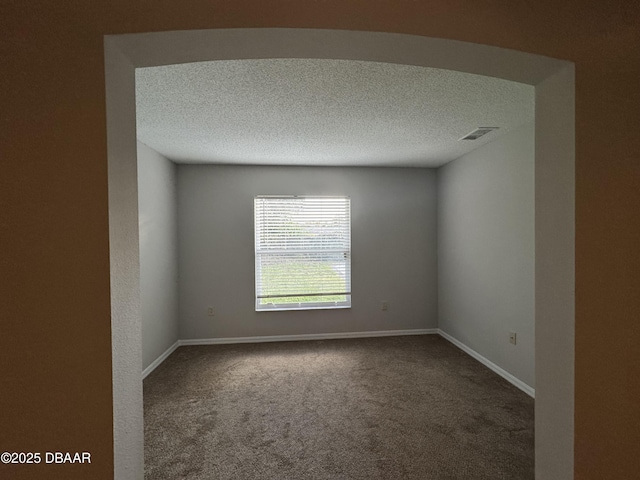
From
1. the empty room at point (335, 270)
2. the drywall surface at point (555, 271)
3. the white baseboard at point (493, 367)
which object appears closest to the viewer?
the drywall surface at point (555, 271)

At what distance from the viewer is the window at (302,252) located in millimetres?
4430

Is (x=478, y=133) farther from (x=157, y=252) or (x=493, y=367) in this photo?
(x=157, y=252)

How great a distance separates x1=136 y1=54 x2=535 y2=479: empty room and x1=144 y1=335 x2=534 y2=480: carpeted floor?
0.7 inches

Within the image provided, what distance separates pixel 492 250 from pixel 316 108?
2437 millimetres

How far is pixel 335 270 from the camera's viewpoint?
456 centimetres

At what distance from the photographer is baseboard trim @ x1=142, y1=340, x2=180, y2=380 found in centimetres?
335

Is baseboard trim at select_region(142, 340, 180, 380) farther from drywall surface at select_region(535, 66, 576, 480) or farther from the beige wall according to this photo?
drywall surface at select_region(535, 66, 576, 480)

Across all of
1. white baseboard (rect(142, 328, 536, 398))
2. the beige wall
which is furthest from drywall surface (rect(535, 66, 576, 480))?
white baseboard (rect(142, 328, 536, 398))

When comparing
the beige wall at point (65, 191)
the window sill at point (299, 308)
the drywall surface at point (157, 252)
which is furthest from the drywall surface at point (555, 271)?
the window sill at point (299, 308)

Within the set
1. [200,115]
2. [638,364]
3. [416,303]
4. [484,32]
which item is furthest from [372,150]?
[638,364]

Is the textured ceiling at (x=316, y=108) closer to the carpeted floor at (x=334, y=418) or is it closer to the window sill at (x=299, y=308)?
the window sill at (x=299, y=308)

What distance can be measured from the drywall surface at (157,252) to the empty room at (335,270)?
0.03 m

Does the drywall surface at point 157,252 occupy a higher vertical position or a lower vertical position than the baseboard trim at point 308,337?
higher

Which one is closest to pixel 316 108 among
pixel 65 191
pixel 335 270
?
pixel 65 191
